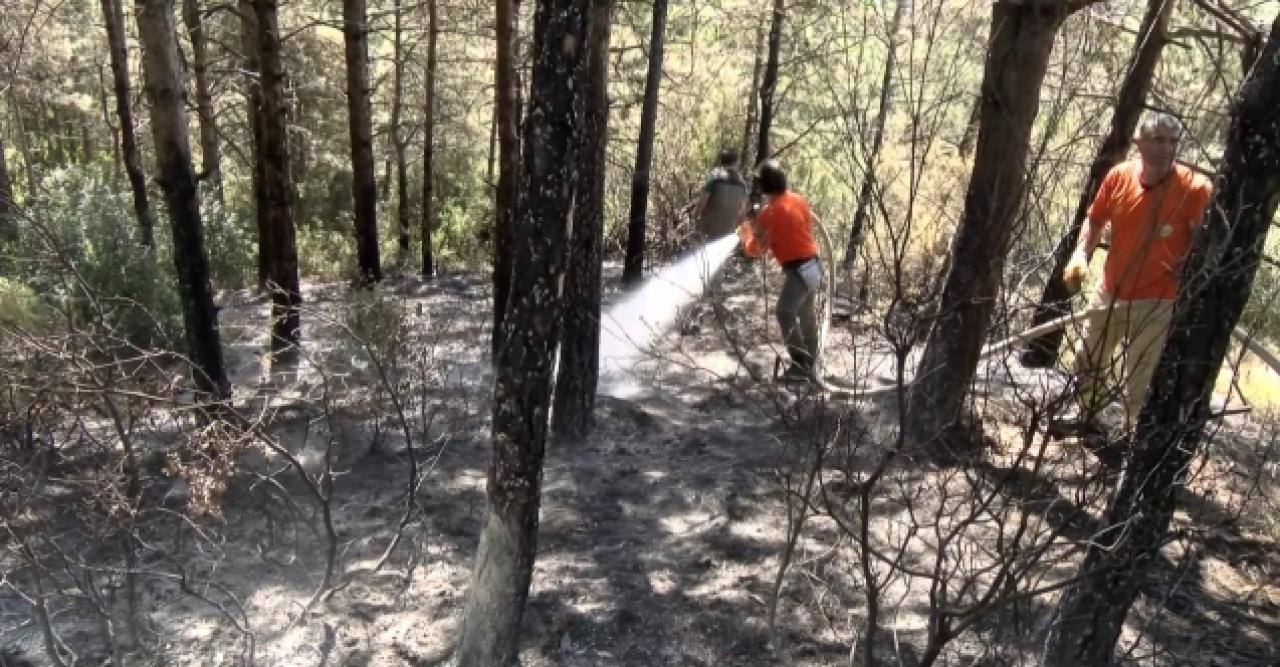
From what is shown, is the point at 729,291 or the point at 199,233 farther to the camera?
the point at 729,291

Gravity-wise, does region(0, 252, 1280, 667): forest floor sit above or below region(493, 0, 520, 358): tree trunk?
below

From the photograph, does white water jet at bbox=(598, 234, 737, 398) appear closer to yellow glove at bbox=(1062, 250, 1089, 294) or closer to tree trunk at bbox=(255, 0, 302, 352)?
tree trunk at bbox=(255, 0, 302, 352)

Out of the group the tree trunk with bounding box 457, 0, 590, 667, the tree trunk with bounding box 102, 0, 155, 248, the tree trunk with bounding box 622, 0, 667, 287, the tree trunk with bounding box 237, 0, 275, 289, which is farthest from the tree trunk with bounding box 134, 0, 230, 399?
the tree trunk with bounding box 622, 0, 667, 287

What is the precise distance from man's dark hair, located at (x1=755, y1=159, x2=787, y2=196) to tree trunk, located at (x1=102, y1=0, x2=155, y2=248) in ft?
23.7

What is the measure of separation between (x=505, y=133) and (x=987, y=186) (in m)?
4.33

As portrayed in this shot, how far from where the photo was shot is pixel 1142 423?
3008 millimetres

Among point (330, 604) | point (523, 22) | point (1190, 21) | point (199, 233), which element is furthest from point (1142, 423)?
point (523, 22)

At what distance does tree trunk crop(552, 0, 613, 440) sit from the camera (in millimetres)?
5785

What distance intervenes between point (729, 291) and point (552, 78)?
8710 mm

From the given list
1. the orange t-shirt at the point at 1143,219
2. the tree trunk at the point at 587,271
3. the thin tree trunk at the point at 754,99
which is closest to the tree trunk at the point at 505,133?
the tree trunk at the point at 587,271

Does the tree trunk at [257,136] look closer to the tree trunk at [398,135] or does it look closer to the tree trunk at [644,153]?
the tree trunk at [398,135]

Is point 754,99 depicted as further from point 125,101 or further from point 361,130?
point 125,101

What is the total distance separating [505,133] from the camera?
7.91 metres

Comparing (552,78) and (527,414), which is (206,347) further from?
(552,78)
